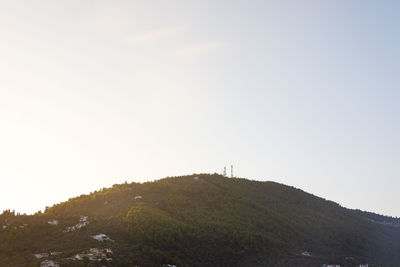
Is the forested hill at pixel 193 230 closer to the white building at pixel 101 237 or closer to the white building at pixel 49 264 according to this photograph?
the white building at pixel 101 237

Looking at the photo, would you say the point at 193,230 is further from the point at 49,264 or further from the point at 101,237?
the point at 49,264

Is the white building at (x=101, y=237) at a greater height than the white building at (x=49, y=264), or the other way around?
the white building at (x=101, y=237)

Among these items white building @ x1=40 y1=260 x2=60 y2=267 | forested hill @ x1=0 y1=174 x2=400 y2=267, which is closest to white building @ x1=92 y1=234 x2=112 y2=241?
forested hill @ x1=0 y1=174 x2=400 y2=267

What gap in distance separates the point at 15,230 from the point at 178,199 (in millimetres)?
38950

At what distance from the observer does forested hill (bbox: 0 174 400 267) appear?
2741 inches

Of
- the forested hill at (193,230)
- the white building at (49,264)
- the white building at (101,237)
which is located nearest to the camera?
the white building at (49,264)

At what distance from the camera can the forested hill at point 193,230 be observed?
228 feet

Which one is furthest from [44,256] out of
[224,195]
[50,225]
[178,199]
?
[224,195]

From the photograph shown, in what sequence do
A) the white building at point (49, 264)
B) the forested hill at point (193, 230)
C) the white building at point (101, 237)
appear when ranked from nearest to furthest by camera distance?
the white building at point (49, 264), the forested hill at point (193, 230), the white building at point (101, 237)

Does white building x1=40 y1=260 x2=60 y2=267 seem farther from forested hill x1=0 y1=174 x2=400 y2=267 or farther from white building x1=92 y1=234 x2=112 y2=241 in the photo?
white building x1=92 y1=234 x2=112 y2=241

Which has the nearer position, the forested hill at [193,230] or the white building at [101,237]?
the forested hill at [193,230]

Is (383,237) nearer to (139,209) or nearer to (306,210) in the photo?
(306,210)

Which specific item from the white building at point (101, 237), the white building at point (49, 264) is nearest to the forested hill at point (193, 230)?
the white building at point (101, 237)

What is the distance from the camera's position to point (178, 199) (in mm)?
105875
